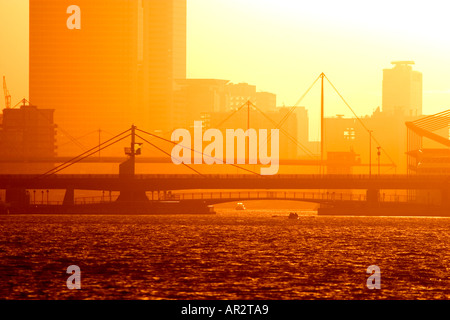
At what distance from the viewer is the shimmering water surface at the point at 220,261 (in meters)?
72.9

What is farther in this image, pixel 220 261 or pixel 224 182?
pixel 224 182

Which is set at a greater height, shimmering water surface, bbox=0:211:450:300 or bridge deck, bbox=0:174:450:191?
bridge deck, bbox=0:174:450:191

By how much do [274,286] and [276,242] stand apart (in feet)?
148

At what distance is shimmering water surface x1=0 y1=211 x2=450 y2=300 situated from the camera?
2872 inches

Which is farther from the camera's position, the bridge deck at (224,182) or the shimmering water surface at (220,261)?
the bridge deck at (224,182)

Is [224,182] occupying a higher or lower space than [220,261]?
higher

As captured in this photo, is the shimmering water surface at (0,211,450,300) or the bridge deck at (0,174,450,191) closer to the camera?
the shimmering water surface at (0,211,450,300)

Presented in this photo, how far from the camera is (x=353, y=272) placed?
281 feet

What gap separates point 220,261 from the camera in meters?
94.2

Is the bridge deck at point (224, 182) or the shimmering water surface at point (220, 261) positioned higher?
the bridge deck at point (224, 182)

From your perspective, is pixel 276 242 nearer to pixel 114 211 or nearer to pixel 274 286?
pixel 274 286

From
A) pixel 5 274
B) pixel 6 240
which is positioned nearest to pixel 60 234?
pixel 6 240
